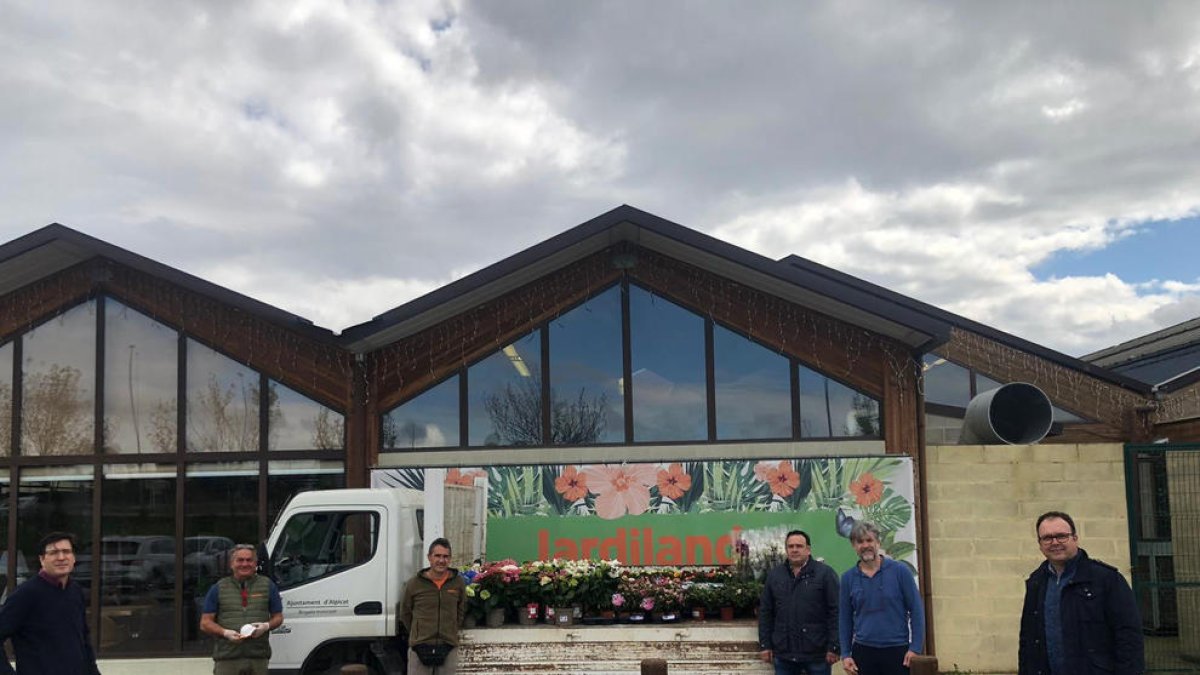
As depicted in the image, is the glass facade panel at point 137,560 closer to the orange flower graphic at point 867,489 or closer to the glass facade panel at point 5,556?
the glass facade panel at point 5,556

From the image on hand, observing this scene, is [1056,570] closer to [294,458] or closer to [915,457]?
[915,457]

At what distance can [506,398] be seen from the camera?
11.7 m

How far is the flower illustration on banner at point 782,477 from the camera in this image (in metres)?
11.1

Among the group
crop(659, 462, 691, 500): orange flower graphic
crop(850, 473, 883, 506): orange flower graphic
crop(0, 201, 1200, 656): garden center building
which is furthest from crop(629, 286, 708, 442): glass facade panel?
crop(850, 473, 883, 506): orange flower graphic

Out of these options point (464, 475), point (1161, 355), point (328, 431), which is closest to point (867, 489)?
point (464, 475)

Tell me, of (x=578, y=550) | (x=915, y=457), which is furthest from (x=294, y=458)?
(x=915, y=457)

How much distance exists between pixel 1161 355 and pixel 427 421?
16.0 meters

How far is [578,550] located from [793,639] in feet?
14.2

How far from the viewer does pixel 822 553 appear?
10.9m

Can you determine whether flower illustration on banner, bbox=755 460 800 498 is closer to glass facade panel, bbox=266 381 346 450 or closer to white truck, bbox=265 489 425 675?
white truck, bbox=265 489 425 675

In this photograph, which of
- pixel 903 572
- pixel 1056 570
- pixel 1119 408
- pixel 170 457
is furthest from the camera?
pixel 1119 408

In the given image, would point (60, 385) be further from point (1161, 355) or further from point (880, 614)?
point (1161, 355)

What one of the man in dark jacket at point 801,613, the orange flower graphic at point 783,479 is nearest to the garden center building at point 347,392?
the orange flower graphic at point 783,479

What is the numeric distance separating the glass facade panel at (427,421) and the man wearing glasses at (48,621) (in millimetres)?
5626
